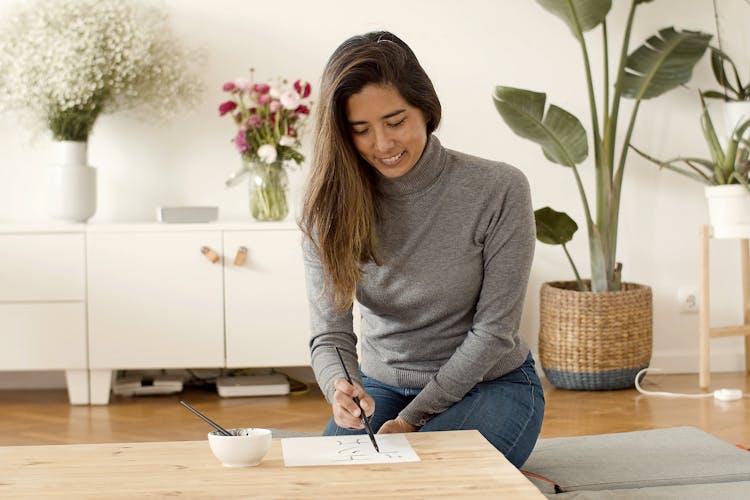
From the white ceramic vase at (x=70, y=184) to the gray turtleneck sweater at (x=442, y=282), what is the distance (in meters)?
1.88

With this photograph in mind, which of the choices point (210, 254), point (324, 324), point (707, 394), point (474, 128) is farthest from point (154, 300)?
point (707, 394)

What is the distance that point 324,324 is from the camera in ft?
6.69

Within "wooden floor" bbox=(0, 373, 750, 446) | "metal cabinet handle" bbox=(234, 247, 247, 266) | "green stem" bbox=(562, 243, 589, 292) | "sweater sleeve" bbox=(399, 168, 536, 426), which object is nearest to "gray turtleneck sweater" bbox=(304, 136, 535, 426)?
"sweater sleeve" bbox=(399, 168, 536, 426)

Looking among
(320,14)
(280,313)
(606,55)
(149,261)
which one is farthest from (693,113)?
(149,261)

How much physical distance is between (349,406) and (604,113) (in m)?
2.40

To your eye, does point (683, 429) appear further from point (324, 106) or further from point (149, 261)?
point (149, 261)

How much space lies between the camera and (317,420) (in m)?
3.30

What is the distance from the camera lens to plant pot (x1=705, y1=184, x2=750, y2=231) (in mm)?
3633

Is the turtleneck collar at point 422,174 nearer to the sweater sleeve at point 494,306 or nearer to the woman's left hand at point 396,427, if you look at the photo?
the sweater sleeve at point 494,306

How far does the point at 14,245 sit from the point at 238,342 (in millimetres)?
883

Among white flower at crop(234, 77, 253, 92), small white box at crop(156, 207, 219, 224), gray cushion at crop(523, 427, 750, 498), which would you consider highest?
white flower at crop(234, 77, 253, 92)

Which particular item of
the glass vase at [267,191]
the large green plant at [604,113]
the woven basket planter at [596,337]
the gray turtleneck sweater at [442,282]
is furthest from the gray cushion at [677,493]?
the glass vase at [267,191]

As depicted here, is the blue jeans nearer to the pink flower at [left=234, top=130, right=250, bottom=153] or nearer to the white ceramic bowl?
the white ceramic bowl

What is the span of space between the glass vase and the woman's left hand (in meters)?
1.83
